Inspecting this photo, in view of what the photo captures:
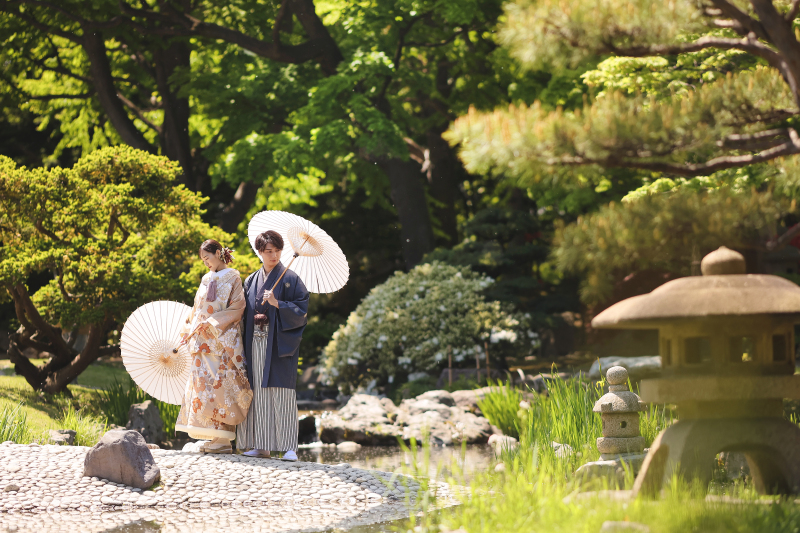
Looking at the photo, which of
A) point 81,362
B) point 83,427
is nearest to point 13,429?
point 83,427

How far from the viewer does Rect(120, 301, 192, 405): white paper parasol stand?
20.3 feet

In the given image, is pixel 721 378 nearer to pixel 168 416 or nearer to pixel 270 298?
pixel 270 298

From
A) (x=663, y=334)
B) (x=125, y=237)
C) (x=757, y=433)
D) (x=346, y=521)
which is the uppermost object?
(x=125, y=237)

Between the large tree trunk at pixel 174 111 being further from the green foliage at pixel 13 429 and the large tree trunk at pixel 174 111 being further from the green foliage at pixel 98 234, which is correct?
the green foliage at pixel 13 429

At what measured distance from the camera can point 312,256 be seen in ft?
20.7

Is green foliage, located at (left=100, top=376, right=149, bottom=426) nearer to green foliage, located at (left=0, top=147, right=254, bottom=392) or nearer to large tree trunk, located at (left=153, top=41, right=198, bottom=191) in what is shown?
green foliage, located at (left=0, top=147, right=254, bottom=392)

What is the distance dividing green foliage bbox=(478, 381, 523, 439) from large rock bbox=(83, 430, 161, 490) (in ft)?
12.7

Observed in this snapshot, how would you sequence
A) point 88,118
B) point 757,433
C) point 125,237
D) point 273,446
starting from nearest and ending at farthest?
point 757,433 → point 273,446 → point 125,237 → point 88,118

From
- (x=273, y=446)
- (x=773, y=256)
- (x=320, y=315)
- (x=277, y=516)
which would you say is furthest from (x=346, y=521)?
(x=320, y=315)

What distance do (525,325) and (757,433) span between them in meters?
8.09

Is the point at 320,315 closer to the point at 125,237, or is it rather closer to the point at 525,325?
the point at 525,325

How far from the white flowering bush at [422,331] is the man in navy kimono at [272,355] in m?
5.68

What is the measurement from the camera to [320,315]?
17531 millimetres

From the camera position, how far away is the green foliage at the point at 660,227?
149 inches
